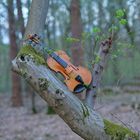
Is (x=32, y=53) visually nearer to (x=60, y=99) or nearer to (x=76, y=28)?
(x=60, y=99)

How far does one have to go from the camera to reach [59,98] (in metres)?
3.11

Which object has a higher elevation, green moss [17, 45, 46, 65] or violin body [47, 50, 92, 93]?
green moss [17, 45, 46, 65]

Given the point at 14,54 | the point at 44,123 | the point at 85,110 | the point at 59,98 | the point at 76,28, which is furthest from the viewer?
the point at 14,54

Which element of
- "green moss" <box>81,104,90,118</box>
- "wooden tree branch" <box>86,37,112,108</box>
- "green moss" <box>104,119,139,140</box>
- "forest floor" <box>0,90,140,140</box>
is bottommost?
"forest floor" <box>0,90,140,140</box>

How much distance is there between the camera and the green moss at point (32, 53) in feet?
10.6

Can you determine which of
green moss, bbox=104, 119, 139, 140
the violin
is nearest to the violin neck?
the violin

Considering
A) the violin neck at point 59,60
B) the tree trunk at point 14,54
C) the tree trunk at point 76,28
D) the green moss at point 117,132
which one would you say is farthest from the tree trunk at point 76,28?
the violin neck at point 59,60

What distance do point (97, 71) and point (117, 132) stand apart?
0.68 metres

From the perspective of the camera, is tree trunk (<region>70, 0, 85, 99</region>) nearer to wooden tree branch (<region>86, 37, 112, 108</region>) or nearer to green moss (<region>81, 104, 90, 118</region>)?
wooden tree branch (<region>86, 37, 112, 108</region>)

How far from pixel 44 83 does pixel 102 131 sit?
67 cm

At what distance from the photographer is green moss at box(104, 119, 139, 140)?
3315 mm

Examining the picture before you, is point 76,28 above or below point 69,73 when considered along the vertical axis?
above

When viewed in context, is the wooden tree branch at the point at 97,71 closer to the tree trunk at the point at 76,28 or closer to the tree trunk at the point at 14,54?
the tree trunk at the point at 76,28

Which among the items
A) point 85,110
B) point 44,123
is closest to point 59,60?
point 85,110
